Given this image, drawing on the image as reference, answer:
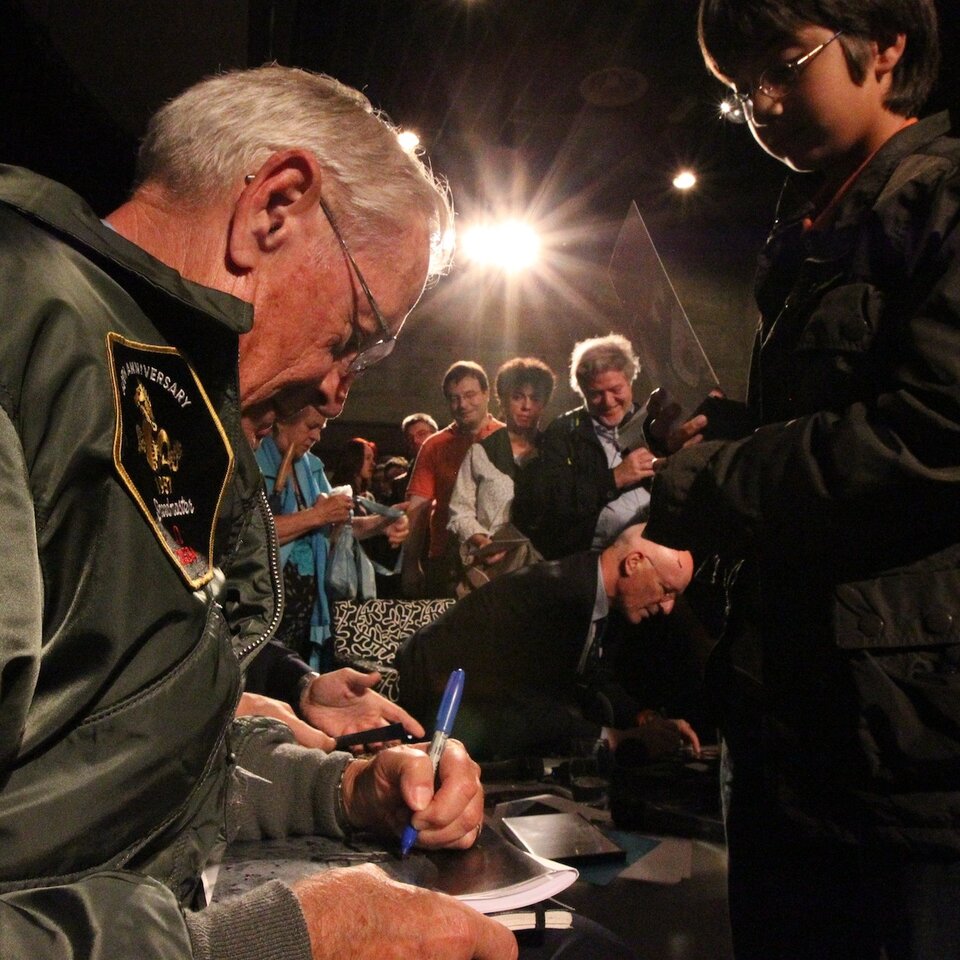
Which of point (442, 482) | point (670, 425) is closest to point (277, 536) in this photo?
point (670, 425)

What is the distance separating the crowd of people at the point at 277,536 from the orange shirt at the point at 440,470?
1.35 metres

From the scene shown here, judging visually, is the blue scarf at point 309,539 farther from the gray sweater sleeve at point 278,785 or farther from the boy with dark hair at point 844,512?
the boy with dark hair at point 844,512

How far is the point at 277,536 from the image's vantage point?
3.10ft

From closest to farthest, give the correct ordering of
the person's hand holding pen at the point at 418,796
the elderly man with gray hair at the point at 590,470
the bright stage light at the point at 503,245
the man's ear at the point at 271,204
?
the man's ear at the point at 271,204 → the person's hand holding pen at the point at 418,796 → the elderly man with gray hair at the point at 590,470 → the bright stage light at the point at 503,245

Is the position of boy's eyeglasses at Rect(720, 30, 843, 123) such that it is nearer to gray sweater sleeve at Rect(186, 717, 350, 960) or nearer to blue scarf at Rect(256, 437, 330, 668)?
gray sweater sleeve at Rect(186, 717, 350, 960)

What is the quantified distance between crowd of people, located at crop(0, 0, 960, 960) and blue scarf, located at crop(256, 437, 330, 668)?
1.13 m

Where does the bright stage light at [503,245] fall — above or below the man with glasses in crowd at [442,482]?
above

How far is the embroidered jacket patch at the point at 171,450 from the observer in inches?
17.9

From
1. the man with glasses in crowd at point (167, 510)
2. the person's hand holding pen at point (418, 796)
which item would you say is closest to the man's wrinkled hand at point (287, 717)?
the person's hand holding pen at point (418, 796)

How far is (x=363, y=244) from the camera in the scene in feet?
2.60

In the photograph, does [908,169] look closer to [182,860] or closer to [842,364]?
[842,364]

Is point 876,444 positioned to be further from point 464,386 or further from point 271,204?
point 464,386

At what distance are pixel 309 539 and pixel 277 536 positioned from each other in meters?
1.66

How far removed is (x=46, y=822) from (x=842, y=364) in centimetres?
88
